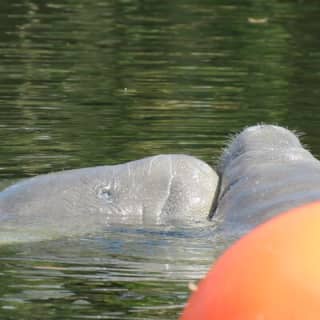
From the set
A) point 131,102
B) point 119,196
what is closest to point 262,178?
point 119,196

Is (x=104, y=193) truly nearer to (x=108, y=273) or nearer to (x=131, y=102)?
(x=108, y=273)

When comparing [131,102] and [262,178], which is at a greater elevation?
[262,178]

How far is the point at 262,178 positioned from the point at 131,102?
545 centimetres

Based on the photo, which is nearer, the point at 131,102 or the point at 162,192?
the point at 162,192

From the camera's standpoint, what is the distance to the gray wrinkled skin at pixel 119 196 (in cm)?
834

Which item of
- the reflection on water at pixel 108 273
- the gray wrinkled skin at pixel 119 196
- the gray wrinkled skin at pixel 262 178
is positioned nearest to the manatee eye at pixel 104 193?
the gray wrinkled skin at pixel 119 196

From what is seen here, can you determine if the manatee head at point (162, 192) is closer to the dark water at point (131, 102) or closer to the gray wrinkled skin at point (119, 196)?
the gray wrinkled skin at point (119, 196)

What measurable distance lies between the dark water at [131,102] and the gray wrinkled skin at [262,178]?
10.4 inches

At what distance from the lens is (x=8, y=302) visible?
660 centimetres

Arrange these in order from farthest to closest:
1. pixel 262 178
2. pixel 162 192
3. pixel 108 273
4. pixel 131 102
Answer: pixel 131 102, pixel 162 192, pixel 262 178, pixel 108 273

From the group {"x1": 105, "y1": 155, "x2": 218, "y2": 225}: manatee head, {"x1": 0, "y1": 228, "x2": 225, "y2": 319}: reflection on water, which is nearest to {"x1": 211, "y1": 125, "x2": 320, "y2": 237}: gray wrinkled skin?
{"x1": 105, "y1": 155, "x2": 218, "y2": 225}: manatee head

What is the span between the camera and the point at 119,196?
8477 millimetres

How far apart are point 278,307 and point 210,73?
11029 millimetres

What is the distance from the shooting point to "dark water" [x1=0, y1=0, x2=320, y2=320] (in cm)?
697
